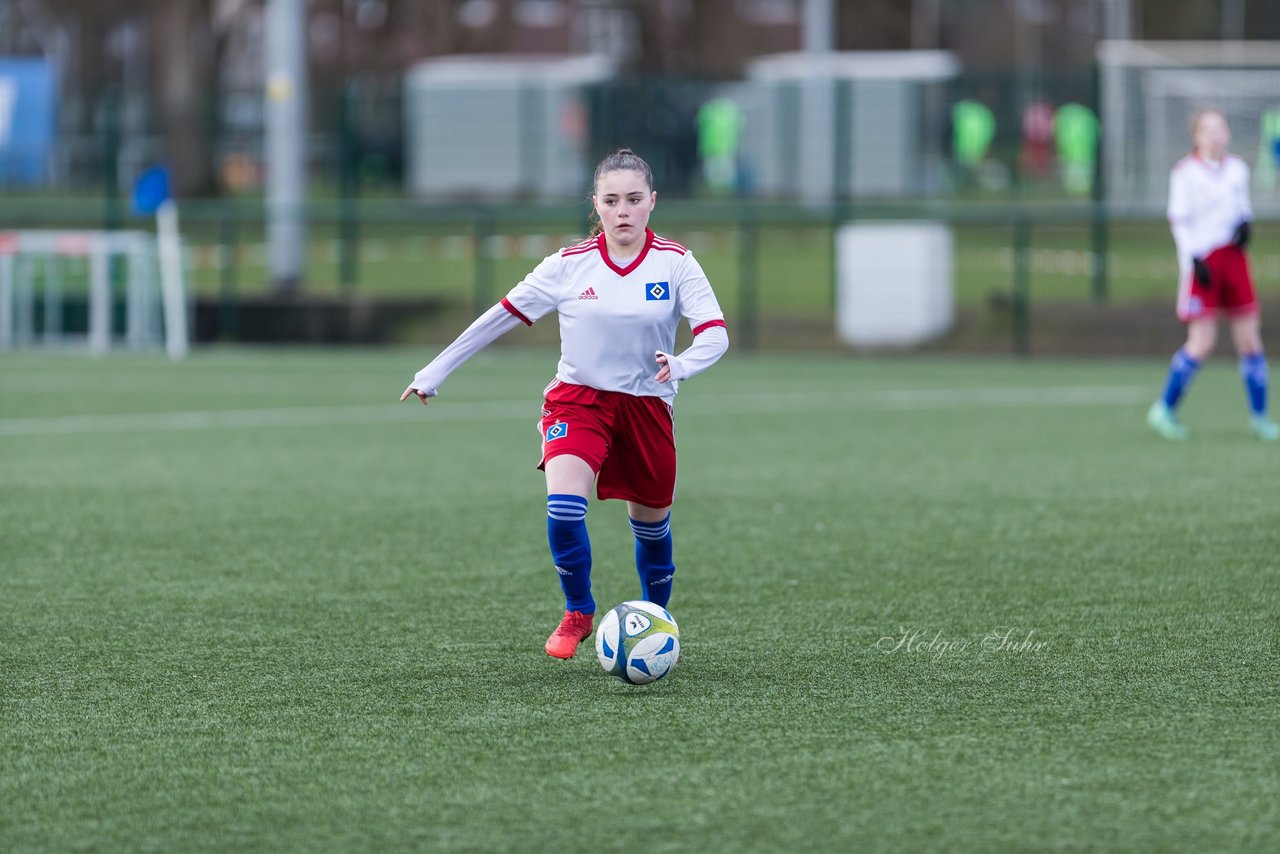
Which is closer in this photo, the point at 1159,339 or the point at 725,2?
the point at 1159,339

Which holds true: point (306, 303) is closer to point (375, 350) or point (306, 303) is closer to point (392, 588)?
point (375, 350)

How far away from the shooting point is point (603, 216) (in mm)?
6551

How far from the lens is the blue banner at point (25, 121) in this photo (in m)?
27.9

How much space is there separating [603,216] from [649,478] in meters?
0.88

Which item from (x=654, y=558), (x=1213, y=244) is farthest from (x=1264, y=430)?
(x=654, y=558)

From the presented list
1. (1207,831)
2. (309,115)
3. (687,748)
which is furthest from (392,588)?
(309,115)

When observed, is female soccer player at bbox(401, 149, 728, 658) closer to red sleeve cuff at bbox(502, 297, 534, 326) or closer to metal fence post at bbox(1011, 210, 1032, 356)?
red sleeve cuff at bbox(502, 297, 534, 326)

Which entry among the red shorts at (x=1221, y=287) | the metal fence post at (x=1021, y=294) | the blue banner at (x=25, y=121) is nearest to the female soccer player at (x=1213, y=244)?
the red shorts at (x=1221, y=287)

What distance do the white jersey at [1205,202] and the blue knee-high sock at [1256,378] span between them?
0.79m

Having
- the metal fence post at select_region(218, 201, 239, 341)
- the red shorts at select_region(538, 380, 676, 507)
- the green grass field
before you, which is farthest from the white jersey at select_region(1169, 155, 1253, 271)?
the metal fence post at select_region(218, 201, 239, 341)

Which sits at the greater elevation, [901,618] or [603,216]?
[603,216]

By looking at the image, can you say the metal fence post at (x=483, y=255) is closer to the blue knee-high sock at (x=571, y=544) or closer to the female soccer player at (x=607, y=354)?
the female soccer player at (x=607, y=354)

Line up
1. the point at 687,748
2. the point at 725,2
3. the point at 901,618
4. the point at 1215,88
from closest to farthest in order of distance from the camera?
1. the point at 687,748
2. the point at 901,618
3. the point at 1215,88
4. the point at 725,2

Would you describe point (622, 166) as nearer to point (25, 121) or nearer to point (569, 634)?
point (569, 634)
